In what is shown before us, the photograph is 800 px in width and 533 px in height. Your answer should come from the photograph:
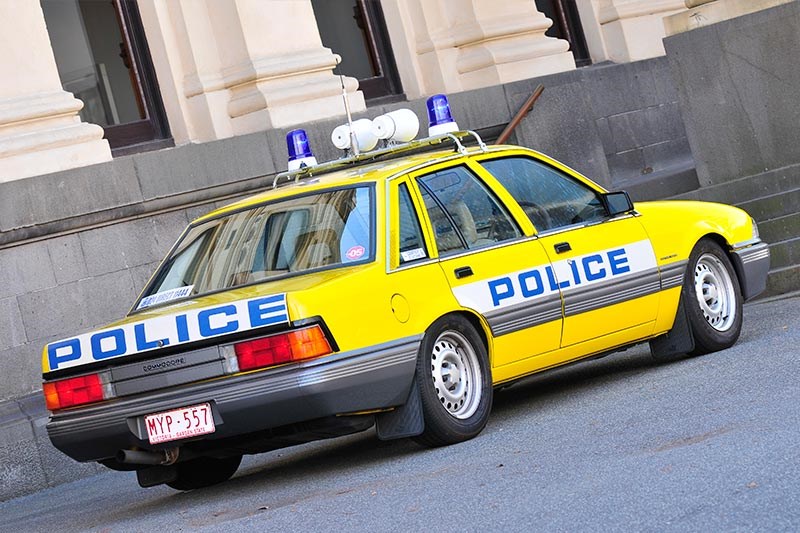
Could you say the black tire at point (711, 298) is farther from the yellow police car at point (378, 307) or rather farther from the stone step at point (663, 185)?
the stone step at point (663, 185)

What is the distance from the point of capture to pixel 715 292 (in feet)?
32.2

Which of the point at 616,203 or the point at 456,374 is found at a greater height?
the point at 616,203

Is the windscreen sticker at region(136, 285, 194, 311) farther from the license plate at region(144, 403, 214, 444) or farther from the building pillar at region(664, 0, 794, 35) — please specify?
the building pillar at region(664, 0, 794, 35)

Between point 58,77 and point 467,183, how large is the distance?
5068 mm

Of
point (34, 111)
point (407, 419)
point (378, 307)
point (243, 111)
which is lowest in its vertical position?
point (407, 419)

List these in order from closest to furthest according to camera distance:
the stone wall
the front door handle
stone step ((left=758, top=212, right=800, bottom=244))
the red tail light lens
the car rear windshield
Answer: the red tail light lens, the car rear windshield, the front door handle, stone step ((left=758, top=212, right=800, bottom=244)), the stone wall

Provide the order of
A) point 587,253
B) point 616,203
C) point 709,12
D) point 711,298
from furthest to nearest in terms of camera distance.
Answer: point 709,12, point 711,298, point 616,203, point 587,253

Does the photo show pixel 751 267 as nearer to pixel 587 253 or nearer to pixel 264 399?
pixel 587 253

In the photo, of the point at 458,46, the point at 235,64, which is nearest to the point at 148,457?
the point at 235,64

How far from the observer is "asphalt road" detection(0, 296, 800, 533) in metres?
5.71

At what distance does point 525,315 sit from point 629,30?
35.5ft

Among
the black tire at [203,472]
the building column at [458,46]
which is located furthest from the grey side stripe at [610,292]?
the building column at [458,46]

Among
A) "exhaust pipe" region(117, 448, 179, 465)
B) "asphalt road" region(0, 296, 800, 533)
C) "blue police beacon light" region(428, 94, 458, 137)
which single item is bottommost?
"asphalt road" region(0, 296, 800, 533)

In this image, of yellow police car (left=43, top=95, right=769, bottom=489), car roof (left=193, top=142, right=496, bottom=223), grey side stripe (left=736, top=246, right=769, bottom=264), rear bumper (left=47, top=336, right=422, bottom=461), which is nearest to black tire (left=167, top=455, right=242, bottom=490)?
yellow police car (left=43, top=95, right=769, bottom=489)
